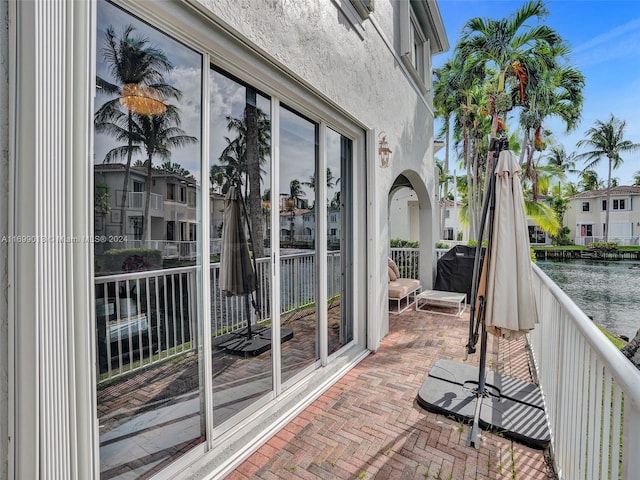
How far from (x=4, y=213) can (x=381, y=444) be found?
9.22 ft

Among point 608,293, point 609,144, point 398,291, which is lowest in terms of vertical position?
point 608,293

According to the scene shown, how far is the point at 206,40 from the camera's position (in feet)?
6.90

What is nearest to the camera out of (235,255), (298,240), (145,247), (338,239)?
(145,247)

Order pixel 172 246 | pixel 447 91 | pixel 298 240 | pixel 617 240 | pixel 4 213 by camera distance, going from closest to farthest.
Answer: pixel 4 213, pixel 172 246, pixel 298 240, pixel 447 91, pixel 617 240

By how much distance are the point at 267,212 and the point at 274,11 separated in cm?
162

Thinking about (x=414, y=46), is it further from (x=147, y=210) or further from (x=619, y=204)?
(x=619, y=204)

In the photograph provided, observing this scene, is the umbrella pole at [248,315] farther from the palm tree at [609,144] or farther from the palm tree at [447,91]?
the palm tree at [609,144]

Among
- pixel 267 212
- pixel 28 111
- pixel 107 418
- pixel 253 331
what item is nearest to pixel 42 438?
pixel 107 418

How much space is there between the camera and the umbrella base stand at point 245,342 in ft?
8.23

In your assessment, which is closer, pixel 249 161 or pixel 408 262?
pixel 249 161

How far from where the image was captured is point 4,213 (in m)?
1.24

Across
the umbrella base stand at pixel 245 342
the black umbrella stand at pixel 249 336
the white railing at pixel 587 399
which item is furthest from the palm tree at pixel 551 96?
the umbrella base stand at pixel 245 342

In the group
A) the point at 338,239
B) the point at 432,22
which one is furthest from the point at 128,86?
the point at 432,22

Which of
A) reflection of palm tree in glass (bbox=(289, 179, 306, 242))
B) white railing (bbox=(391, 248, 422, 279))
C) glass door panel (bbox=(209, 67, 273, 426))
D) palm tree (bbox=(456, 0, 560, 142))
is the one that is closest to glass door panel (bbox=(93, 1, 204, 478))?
glass door panel (bbox=(209, 67, 273, 426))
